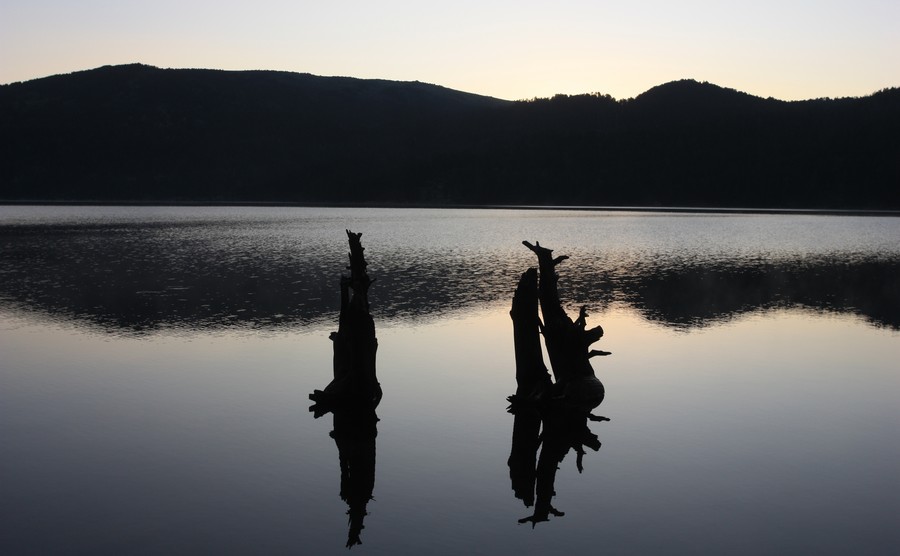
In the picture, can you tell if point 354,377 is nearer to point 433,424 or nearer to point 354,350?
point 354,350

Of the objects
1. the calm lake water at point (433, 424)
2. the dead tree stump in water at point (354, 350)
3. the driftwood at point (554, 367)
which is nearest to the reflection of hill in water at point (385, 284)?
the calm lake water at point (433, 424)

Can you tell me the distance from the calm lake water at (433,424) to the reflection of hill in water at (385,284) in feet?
1.06

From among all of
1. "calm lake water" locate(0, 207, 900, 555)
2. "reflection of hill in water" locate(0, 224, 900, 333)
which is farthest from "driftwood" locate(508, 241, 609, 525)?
"reflection of hill in water" locate(0, 224, 900, 333)

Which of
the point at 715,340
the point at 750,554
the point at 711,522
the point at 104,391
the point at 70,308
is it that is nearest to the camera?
the point at 750,554

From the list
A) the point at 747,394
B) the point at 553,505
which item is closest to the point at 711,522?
the point at 553,505

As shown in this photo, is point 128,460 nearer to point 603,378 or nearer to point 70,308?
point 603,378

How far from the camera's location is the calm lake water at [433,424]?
12.5 meters

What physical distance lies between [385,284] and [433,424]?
25.5m

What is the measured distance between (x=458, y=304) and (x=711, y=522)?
2388cm

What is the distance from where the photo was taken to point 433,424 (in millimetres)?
17906

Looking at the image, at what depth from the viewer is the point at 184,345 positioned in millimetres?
26375

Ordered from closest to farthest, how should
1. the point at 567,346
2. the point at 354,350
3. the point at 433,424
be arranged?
the point at 433,424 → the point at 354,350 → the point at 567,346

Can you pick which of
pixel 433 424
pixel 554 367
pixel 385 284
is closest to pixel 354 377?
pixel 433 424

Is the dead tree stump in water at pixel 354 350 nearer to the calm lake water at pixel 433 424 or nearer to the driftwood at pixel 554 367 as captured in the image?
the calm lake water at pixel 433 424
